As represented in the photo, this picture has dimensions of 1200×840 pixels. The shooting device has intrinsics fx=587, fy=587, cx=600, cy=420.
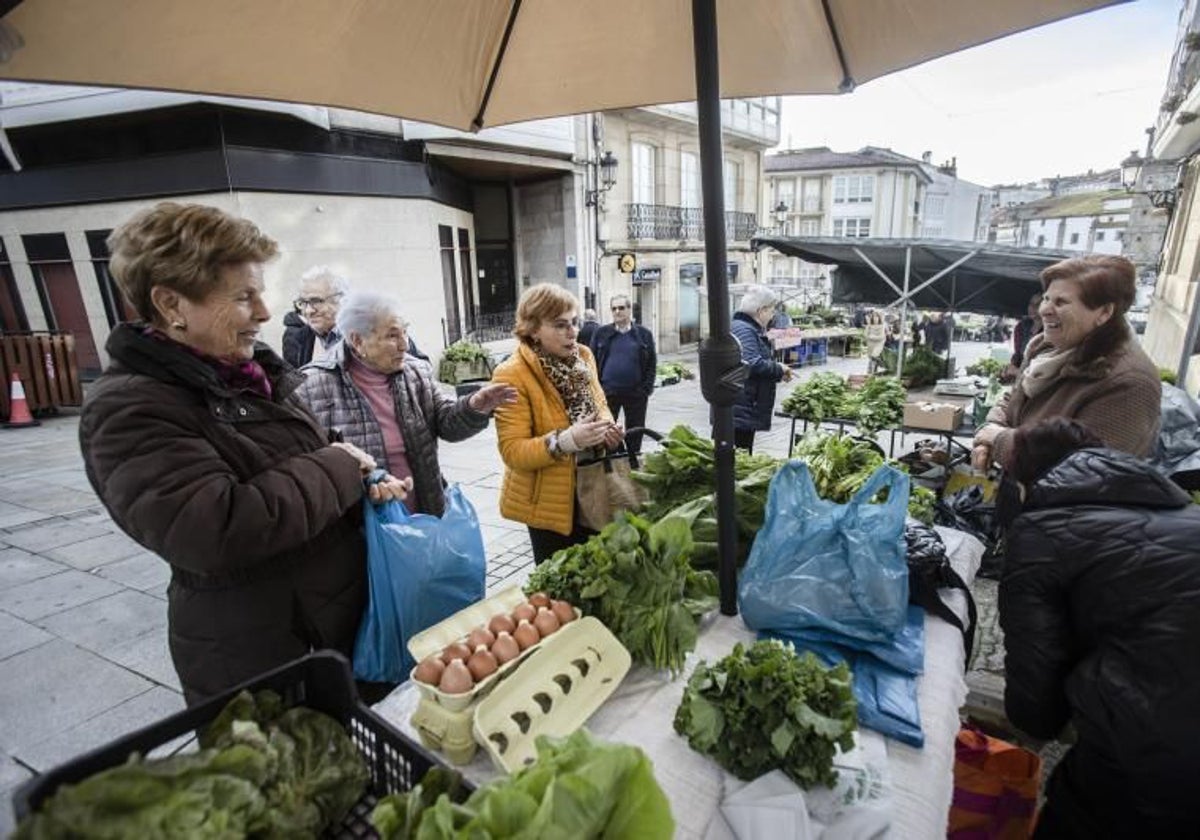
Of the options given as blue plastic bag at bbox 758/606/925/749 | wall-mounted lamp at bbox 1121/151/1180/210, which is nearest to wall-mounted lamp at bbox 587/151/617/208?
wall-mounted lamp at bbox 1121/151/1180/210

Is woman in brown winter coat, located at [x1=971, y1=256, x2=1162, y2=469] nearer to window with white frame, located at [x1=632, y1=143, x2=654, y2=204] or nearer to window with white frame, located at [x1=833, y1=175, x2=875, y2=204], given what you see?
window with white frame, located at [x1=632, y1=143, x2=654, y2=204]

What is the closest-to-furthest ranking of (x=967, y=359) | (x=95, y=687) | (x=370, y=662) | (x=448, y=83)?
(x=370, y=662) → (x=448, y=83) → (x=95, y=687) → (x=967, y=359)

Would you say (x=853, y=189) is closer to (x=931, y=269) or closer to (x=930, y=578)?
(x=931, y=269)

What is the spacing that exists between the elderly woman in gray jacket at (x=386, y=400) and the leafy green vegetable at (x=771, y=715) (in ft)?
5.02

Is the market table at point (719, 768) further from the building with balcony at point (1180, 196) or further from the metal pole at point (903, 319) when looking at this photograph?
the metal pole at point (903, 319)

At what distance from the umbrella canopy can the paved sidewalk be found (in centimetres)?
280

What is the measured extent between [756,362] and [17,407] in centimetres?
1125

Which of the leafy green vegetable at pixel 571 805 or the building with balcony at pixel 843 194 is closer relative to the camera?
the leafy green vegetable at pixel 571 805

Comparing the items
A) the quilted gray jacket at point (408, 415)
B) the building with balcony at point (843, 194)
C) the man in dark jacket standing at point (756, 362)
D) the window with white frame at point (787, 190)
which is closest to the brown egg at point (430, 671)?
the quilted gray jacket at point (408, 415)

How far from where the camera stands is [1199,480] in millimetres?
3451

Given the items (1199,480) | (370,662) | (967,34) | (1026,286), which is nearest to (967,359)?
(1026,286)

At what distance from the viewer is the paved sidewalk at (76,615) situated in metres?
2.84

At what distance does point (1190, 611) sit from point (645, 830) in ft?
5.12

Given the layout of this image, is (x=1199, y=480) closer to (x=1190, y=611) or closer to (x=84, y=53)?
(x=1190, y=611)
